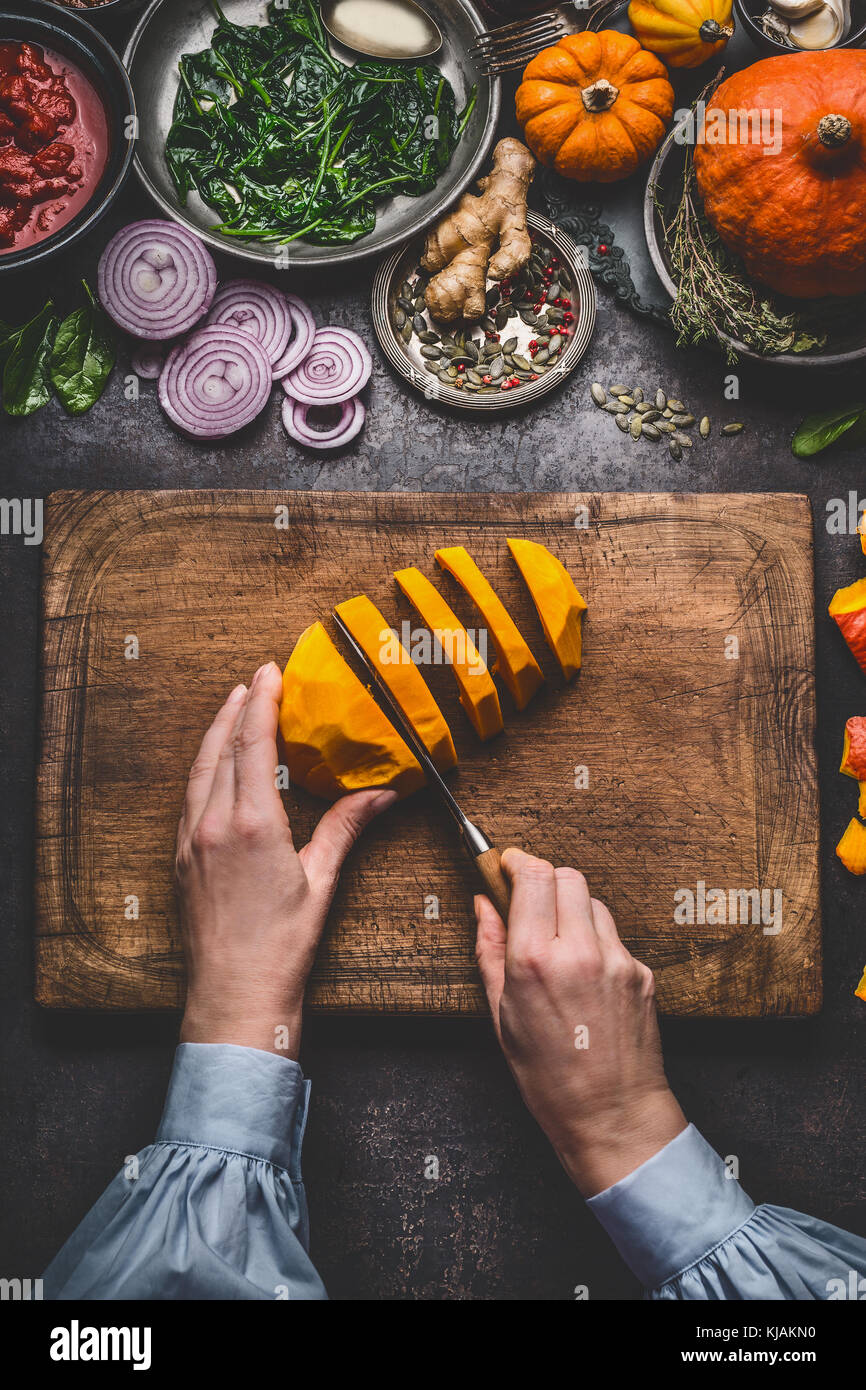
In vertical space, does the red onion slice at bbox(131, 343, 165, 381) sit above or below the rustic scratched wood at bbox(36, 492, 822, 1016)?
above

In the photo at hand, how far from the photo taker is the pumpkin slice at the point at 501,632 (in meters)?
2.39

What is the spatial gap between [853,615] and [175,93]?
2.44 metres

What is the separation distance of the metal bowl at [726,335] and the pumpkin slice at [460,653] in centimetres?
110

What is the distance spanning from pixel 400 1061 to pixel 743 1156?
99 cm

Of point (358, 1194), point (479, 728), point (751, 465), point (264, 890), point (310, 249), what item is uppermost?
point (310, 249)

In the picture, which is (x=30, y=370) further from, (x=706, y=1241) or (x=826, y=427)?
(x=706, y=1241)

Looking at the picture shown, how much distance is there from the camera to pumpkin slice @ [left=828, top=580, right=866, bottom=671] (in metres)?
2.56

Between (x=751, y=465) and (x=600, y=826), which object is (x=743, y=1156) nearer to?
(x=600, y=826)

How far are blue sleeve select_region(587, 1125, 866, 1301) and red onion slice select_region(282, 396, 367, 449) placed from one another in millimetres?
2090

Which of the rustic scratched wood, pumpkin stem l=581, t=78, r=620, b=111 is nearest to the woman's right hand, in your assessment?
the rustic scratched wood

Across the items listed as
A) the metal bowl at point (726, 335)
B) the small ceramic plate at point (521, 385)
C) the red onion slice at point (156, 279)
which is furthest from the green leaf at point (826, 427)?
the red onion slice at point (156, 279)

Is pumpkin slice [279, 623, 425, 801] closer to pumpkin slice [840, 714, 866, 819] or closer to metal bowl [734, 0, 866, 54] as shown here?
pumpkin slice [840, 714, 866, 819]

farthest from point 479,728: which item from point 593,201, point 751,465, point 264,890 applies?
point 593,201

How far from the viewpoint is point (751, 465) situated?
274 cm
